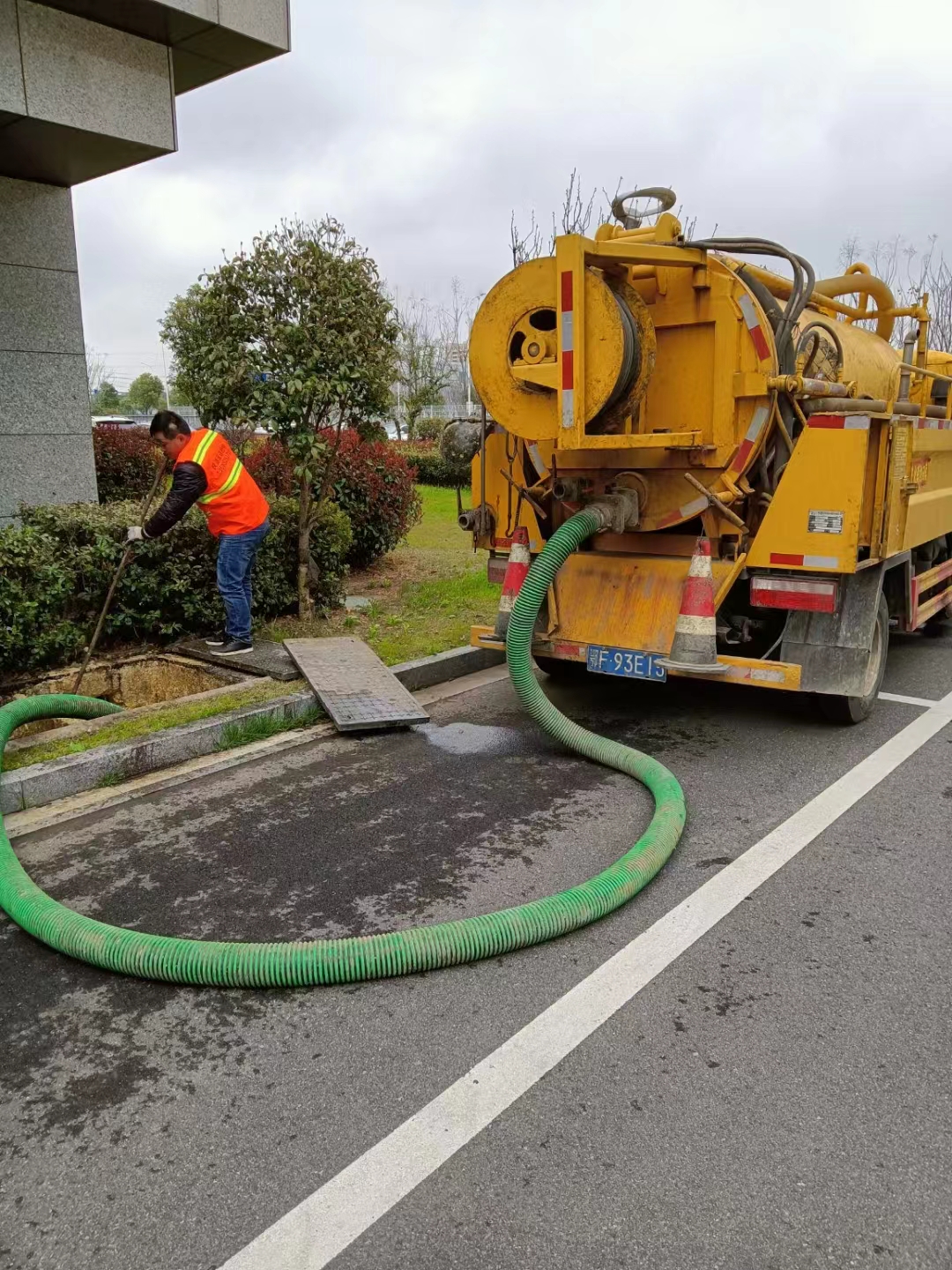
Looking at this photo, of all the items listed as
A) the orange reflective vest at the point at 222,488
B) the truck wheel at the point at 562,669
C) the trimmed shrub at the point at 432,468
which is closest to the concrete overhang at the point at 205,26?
the orange reflective vest at the point at 222,488

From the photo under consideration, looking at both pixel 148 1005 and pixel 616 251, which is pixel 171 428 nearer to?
pixel 616 251

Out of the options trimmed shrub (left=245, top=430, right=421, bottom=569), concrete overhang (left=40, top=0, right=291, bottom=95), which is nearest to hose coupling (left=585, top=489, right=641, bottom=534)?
trimmed shrub (left=245, top=430, right=421, bottom=569)

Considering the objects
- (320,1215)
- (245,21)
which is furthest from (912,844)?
(245,21)

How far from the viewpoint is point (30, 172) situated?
7.27m

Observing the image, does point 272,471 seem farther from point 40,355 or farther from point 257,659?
point 257,659

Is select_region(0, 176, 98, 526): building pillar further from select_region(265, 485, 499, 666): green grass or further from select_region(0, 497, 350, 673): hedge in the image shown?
select_region(265, 485, 499, 666): green grass

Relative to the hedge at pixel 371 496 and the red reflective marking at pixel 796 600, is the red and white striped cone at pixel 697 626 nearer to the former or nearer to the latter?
the red reflective marking at pixel 796 600

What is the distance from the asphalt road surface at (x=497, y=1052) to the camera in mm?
1946

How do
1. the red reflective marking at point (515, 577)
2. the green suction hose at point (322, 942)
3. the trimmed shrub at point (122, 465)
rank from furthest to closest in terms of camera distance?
the trimmed shrub at point (122, 465) → the red reflective marking at point (515, 577) → the green suction hose at point (322, 942)

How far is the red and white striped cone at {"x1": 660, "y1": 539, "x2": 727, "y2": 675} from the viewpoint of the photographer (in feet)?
15.4

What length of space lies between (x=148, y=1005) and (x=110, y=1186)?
69cm

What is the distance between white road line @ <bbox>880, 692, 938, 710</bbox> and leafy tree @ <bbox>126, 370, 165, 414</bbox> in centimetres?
5490

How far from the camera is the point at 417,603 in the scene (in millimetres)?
8070

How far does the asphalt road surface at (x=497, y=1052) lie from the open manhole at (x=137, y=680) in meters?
1.71
